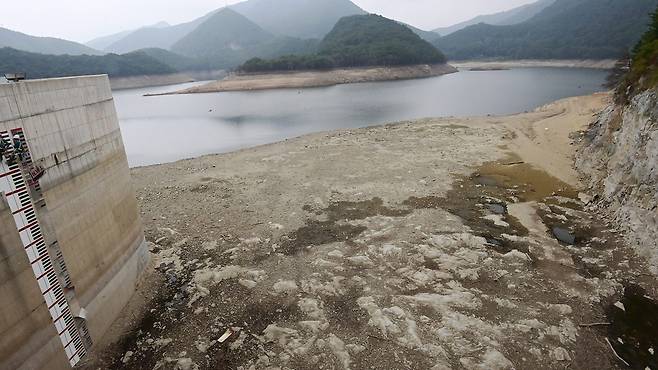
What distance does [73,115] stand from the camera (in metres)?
8.98

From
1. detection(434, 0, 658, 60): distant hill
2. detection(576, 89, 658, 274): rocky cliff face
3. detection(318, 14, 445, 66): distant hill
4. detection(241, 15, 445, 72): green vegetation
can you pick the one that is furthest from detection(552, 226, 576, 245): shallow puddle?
detection(318, 14, 445, 66): distant hill

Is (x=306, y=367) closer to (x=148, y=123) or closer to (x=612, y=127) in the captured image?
(x=612, y=127)

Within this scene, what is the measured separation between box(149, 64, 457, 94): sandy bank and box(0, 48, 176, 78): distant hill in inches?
1764

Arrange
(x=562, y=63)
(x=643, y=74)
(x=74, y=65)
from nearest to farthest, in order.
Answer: (x=643, y=74), (x=562, y=63), (x=74, y=65)

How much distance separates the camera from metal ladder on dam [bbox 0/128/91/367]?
23.2 feet

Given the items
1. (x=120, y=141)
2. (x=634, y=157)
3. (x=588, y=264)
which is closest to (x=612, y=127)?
(x=634, y=157)

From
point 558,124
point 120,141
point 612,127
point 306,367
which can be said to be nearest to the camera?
point 306,367

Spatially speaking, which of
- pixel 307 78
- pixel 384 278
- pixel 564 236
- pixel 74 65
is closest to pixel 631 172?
pixel 564 236

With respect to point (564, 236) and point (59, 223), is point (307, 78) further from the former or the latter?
point (59, 223)

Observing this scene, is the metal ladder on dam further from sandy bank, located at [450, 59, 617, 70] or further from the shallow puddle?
sandy bank, located at [450, 59, 617, 70]

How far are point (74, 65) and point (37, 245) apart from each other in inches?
5837

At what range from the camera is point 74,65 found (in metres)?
126

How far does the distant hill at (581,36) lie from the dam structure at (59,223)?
106503 millimetres

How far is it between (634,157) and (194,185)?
2121 centimetres
